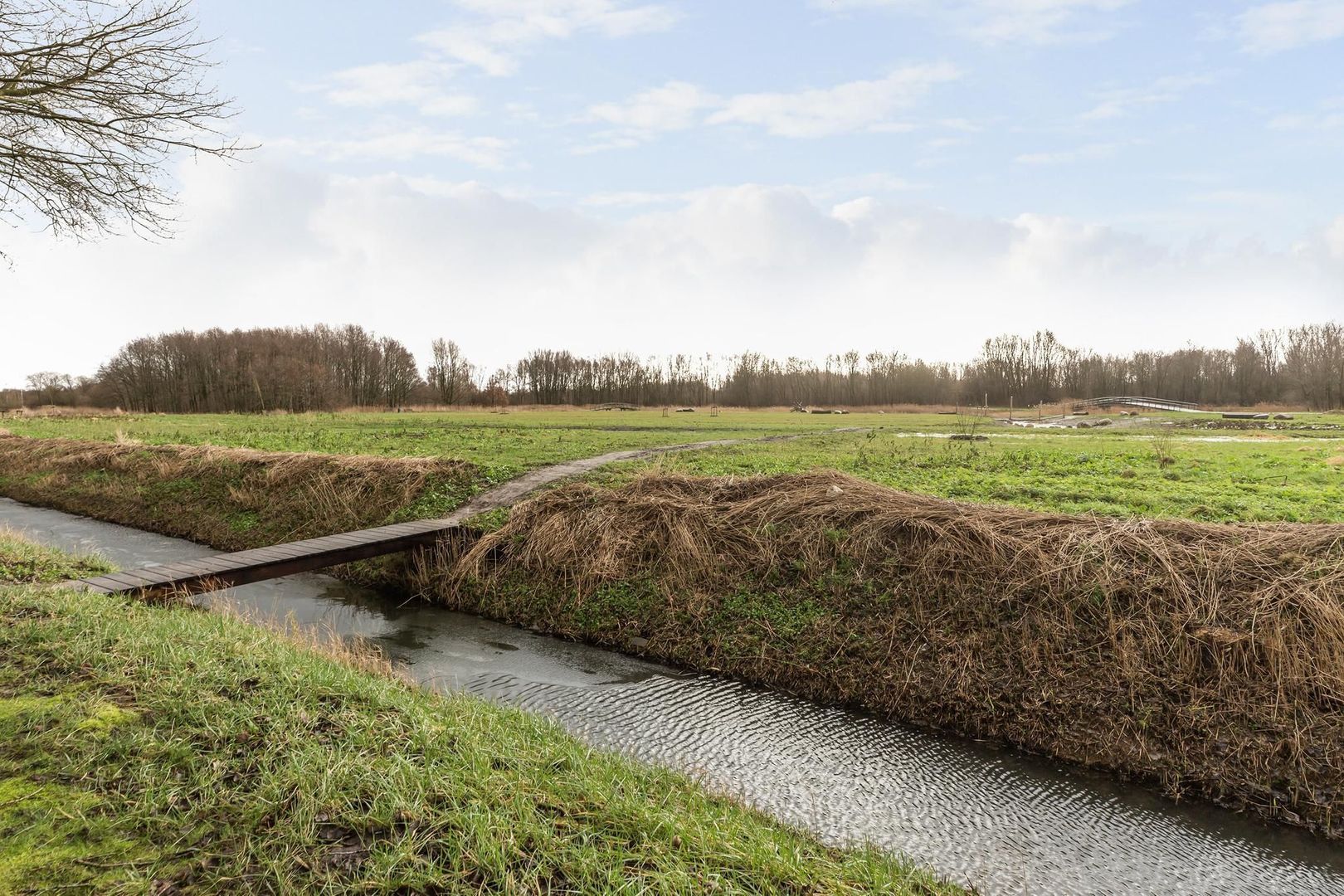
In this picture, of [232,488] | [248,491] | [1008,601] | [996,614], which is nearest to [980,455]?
[1008,601]

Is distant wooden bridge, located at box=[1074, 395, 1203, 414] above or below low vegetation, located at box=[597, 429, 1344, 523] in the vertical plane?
above

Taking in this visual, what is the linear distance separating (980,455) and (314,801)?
19.0 meters

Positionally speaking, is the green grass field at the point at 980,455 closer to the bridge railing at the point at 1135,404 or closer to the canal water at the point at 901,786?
the canal water at the point at 901,786

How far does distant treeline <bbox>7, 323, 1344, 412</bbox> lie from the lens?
80.9m

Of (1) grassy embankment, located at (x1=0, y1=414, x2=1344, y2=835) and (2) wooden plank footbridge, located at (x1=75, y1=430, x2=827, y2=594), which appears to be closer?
(1) grassy embankment, located at (x1=0, y1=414, x2=1344, y2=835)

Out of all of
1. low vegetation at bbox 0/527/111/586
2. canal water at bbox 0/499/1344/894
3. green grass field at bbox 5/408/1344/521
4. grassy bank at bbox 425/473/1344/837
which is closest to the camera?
canal water at bbox 0/499/1344/894

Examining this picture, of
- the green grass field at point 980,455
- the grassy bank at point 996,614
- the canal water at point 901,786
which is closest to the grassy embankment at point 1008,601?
the grassy bank at point 996,614

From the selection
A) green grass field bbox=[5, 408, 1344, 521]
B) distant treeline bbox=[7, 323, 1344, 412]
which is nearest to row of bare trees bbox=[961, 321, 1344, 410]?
distant treeline bbox=[7, 323, 1344, 412]

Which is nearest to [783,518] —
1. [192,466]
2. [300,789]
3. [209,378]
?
[300,789]

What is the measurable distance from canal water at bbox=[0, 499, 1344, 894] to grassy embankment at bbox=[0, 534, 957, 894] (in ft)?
3.41

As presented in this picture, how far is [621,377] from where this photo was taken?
9956 centimetres

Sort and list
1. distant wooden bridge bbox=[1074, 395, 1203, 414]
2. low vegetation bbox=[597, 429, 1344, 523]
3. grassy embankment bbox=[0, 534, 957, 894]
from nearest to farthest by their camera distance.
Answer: grassy embankment bbox=[0, 534, 957, 894] < low vegetation bbox=[597, 429, 1344, 523] < distant wooden bridge bbox=[1074, 395, 1203, 414]

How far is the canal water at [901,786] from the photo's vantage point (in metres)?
5.69

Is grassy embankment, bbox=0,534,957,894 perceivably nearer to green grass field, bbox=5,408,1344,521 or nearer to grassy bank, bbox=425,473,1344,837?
grassy bank, bbox=425,473,1344,837
